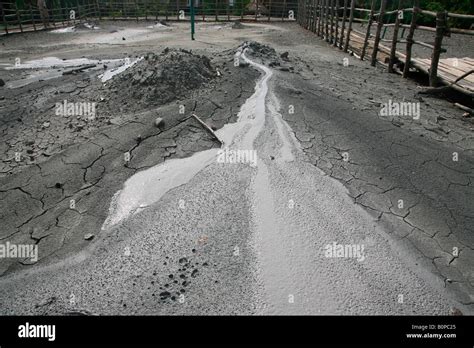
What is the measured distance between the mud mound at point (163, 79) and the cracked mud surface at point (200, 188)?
0.73 ft

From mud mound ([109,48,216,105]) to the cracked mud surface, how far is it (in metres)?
0.22

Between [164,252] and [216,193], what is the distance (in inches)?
32.7

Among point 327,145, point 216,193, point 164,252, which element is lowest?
point 164,252

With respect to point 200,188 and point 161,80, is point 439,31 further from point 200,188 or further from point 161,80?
point 200,188

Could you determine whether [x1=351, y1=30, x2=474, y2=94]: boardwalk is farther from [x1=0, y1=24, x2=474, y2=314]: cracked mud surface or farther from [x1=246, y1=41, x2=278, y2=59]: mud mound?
[x1=246, y1=41, x2=278, y2=59]: mud mound

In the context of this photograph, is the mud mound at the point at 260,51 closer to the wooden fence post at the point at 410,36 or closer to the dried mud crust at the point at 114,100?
the dried mud crust at the point at 114,100

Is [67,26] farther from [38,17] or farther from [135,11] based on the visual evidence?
[135,11]

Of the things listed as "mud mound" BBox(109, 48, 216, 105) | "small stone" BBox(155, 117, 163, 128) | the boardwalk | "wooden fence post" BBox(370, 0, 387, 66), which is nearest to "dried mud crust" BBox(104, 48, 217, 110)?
"mud mound" BBox(109, 48, 216, 105)

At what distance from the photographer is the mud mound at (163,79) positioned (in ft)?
15.9

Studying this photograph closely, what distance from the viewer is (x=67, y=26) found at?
53.7 ft

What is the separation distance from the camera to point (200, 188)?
133 inches

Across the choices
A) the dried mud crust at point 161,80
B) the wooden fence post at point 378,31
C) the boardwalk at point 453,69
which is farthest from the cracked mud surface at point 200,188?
the wooden fence post at point 378,31

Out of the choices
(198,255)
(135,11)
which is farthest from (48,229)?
(135,11)

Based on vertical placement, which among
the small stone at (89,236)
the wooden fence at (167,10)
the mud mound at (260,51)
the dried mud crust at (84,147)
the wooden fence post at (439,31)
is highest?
the wooden fence at (167,10)
